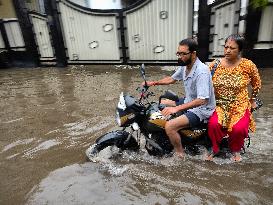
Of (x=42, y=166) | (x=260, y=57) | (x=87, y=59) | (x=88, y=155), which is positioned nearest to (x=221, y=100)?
(x=88, y=155)

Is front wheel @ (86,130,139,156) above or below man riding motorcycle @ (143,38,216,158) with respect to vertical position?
below

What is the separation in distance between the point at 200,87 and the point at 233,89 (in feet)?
1.94

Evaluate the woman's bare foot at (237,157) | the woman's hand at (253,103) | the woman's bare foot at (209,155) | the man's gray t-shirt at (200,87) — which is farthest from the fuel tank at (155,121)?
the woman's hand at (253,103)

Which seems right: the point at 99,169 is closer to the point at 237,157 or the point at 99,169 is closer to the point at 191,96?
the point at 191,96

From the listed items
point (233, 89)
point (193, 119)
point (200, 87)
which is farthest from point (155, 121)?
point (233, 89)

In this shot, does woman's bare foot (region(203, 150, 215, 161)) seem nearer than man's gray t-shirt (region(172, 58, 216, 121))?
No

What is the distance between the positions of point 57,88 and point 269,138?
201 inches

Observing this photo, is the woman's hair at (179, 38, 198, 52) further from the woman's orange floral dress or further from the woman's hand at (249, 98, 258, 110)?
the woman's hand at (249, 98, 258, 110)

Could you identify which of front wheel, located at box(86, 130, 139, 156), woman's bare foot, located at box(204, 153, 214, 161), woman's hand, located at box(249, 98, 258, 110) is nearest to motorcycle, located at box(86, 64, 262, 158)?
front wheel, located at box(86, 130, 139, 156)

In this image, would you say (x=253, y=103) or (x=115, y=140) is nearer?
(x=115, y=140)

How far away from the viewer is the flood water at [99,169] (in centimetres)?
346

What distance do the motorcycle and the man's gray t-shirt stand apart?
7.2 inches

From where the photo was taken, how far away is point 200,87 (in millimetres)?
3457

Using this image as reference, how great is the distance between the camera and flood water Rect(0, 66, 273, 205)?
3465 millimetres
